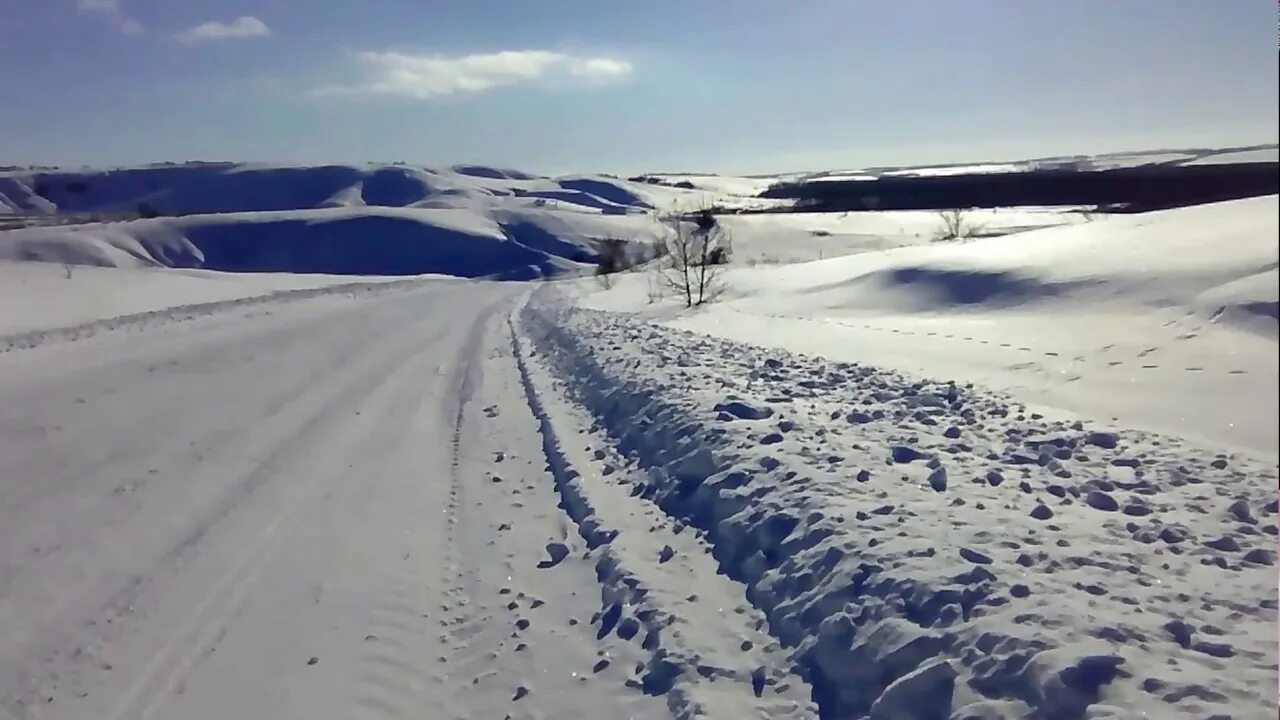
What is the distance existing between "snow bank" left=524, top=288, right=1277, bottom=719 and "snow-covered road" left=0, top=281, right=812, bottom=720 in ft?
1.59

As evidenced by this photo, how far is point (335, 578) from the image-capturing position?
770cm

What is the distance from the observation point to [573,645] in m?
6.41

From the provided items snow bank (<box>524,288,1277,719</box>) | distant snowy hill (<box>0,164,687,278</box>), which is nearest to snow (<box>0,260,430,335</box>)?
snow bank (<box>524,288,1277,719</box>)

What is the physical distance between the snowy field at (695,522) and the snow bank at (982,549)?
0.03 metres

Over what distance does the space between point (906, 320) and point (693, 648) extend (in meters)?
15.8

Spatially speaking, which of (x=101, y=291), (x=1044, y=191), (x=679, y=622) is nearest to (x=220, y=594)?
(x=679, y=622)

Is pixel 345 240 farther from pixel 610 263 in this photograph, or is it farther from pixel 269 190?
pixel 269 190

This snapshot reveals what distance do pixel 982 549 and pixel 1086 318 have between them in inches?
448

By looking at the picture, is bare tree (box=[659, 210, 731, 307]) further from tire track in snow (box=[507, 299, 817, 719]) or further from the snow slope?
tire track in snow (box=[507, 299, 817, 719])

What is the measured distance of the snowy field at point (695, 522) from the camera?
5.31 m

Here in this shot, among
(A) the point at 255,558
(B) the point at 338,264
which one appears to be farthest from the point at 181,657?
(B) the point at 338,264

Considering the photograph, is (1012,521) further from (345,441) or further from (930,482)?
(345,441)

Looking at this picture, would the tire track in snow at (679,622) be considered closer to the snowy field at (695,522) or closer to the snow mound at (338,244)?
the snowy field at (695,522)

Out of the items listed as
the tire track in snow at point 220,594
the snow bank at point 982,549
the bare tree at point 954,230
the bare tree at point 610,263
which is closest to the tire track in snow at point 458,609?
the tire track in snow at point 220,594
